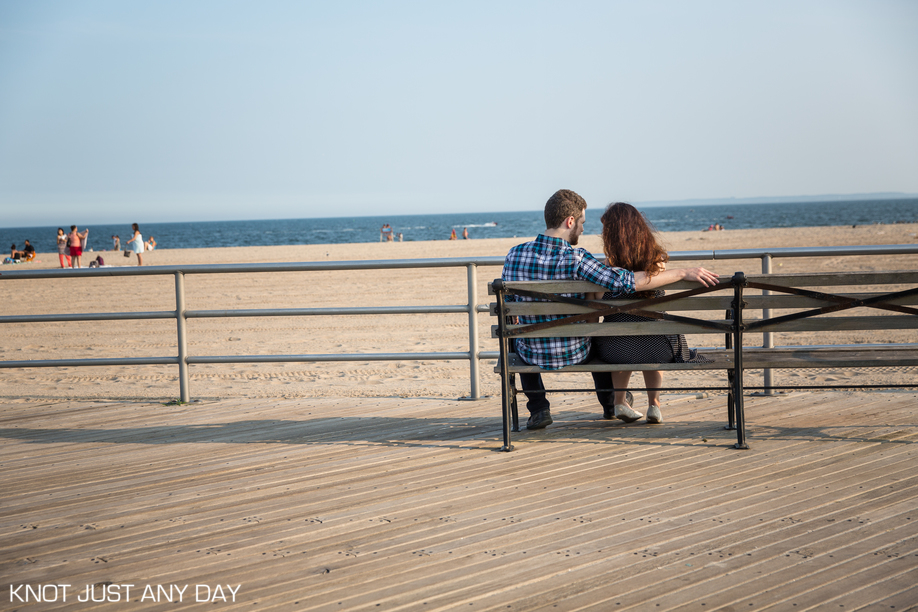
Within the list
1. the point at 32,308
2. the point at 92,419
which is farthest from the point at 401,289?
the point at 92,419

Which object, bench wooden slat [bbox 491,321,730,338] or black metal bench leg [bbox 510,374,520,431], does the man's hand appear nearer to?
bench wooden slat [bbox 491,321,730,338]

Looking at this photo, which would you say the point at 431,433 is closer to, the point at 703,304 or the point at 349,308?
the point at 349,308

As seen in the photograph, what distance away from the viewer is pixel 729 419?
13.4 feet

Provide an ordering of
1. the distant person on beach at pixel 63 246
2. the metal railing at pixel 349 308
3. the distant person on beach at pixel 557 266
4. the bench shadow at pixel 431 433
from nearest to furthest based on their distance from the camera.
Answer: the distant person on beach at pixel 557 266
the bench shadow at pixel 431 433
the metal railing at pixel 349 308
the distant person on beach at pixel 63 246

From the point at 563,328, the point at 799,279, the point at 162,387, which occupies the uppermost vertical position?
the point at 799,279

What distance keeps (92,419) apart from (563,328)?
333 cm

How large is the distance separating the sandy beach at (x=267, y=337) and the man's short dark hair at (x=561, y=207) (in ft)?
8.62

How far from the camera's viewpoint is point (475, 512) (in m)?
2.98

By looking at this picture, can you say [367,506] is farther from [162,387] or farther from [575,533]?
[162,387]

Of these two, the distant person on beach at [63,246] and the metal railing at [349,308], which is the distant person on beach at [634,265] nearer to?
the metal railing at [349,308]

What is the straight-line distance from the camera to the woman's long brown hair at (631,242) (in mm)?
3731

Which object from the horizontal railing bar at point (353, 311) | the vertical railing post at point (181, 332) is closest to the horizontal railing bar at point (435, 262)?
the vertical railing post at point (181, 332)

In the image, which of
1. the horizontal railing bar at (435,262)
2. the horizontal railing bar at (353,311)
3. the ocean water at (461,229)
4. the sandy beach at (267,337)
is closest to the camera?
the horizontal railing bar at (435,262)

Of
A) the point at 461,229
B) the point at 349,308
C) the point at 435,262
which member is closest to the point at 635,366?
the point at 435,262
